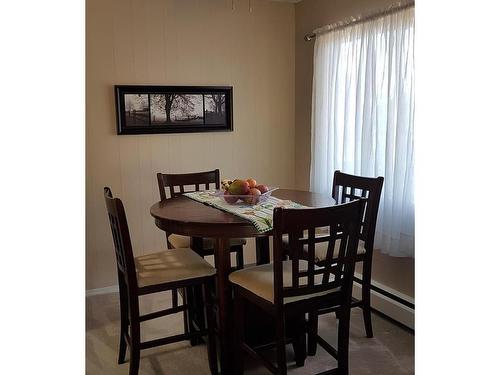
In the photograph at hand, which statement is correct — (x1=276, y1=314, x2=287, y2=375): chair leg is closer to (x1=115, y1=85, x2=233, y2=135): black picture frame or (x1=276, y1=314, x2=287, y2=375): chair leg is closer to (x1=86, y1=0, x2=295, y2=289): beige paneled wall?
(x1=86, y1=0, x2=295, y2=289): beige paneled wall

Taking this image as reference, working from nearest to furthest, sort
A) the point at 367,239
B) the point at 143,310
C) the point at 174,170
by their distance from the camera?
the point at 367,239 < the point at 143,310 < the point at 174,170

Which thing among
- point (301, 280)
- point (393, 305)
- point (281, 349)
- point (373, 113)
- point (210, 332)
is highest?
point (373, 113)

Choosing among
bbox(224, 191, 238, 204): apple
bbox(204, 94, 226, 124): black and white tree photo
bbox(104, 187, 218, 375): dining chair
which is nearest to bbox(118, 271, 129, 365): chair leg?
bbox(104, 187, 218, 375): dining chair

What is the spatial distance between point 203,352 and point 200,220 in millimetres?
949

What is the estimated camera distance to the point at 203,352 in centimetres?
288

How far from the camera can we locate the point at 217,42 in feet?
13.3

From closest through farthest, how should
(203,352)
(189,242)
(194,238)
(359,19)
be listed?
(203,352) → (194,238) → (189,242) → (359,19)

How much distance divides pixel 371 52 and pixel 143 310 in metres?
2.36

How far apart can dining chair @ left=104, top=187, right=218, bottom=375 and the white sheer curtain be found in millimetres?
1292

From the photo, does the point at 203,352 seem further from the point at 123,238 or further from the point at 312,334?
the point at 123,238

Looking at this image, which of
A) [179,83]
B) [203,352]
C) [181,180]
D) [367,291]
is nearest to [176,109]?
[179,83]
